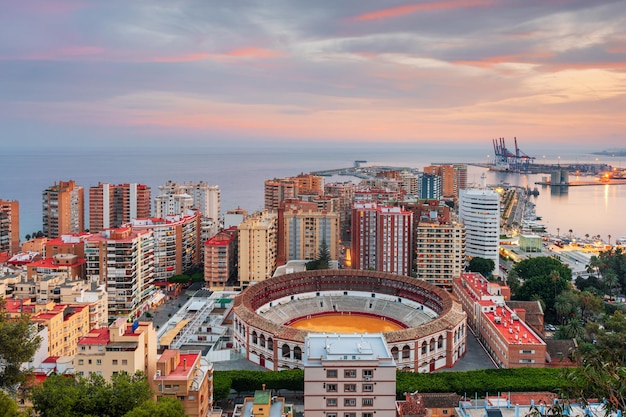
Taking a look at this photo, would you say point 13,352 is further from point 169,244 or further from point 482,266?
point 482,266

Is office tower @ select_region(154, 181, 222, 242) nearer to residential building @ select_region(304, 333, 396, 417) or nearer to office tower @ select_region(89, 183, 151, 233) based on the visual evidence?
office tower @ select_region(89, 183, 151, 233)

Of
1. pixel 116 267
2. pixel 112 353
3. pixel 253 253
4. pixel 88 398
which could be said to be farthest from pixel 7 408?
pixel 253 253

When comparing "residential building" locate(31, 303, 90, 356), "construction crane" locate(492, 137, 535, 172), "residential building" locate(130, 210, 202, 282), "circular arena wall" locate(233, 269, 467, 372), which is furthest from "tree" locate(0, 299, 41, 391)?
"construction crane" locate(492, 137, 535, 172)

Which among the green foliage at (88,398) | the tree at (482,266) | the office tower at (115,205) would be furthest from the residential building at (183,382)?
the office tower at (115,205)

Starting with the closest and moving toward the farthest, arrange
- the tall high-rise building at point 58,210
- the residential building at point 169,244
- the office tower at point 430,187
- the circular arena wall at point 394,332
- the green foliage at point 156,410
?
1. the green foliage at point 156,410
2. the circular arena wall at point 394,332
3. the residential building at point 169,244
4. the tall high-rise building at point 58,210
5. the office tower at point 430,187

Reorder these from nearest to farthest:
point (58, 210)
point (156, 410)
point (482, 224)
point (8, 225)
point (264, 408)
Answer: point (156, 410), point (264, 408), point (8, 225), point (482, 224), point (58, 210)

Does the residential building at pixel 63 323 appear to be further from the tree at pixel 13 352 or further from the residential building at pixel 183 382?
the residential building at pixel 183 382
